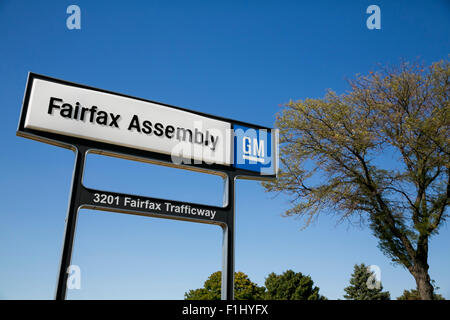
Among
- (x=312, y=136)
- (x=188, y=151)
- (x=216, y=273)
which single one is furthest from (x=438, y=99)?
(x=216, y=273)

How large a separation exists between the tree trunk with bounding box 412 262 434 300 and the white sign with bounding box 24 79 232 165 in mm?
13446

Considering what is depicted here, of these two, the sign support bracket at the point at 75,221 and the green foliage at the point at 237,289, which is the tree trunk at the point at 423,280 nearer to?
the sign support bracket at the point at 75,221

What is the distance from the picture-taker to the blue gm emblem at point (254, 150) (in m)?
7.16

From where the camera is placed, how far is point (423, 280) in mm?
16031

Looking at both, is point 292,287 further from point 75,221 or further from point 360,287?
point 75,221

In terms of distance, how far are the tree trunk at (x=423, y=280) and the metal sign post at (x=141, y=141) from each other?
41.0ft

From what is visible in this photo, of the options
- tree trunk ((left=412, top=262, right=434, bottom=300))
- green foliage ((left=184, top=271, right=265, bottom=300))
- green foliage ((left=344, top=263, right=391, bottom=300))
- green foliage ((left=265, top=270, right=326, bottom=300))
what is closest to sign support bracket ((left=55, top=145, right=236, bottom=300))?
tree trunk ((left=412, top=262, right=434, bottom=300))

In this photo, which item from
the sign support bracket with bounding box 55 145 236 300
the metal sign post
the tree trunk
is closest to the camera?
the sign support bracket with bounding box 55 145 236 300

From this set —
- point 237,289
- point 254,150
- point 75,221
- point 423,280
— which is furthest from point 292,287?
point 75,221

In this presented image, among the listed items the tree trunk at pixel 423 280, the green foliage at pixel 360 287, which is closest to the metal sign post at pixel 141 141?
the tree trunk at pixel 423 280

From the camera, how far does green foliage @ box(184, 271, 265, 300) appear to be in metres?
51.1

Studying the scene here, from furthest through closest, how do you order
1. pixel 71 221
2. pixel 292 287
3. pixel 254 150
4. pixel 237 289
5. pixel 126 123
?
pixel 292 287
pixel 237 289
pixel 254 150
pixel 126 123
pixel 71 221

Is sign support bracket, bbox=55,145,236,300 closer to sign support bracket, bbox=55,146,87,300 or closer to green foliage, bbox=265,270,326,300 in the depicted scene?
sign support bracket, bbox=55,146,87,300

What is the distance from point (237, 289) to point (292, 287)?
1127 centimetres
